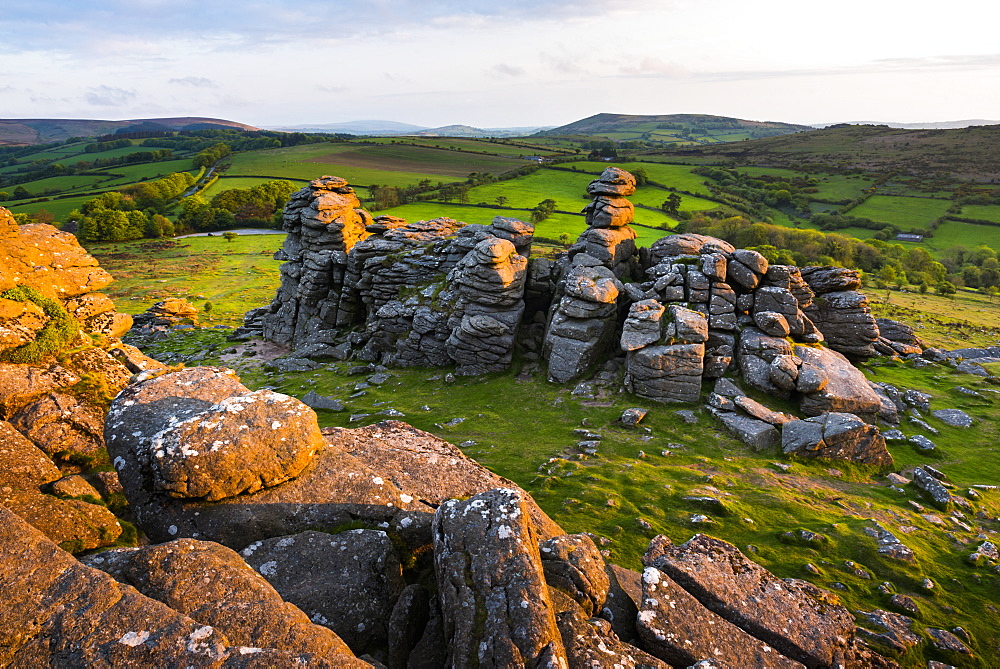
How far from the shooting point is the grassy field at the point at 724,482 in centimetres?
1608

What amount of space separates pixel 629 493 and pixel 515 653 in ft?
43.2

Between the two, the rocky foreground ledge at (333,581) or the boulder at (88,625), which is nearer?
the boulder at (88,625)

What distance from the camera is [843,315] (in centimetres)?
3634

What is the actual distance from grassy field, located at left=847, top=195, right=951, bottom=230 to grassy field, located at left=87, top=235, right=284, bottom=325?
154883 millimetres

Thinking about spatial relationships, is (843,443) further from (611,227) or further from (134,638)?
(134,638)

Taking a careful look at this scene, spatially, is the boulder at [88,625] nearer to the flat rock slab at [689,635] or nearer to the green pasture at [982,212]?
the flat rock slab at [689,635]

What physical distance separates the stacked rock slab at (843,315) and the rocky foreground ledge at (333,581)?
1177 inches

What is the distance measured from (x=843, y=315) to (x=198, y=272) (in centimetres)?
10090

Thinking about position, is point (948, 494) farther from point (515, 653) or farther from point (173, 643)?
point (173, 643)

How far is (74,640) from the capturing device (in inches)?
266

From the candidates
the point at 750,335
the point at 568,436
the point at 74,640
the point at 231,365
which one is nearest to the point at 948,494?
the point at 750,335

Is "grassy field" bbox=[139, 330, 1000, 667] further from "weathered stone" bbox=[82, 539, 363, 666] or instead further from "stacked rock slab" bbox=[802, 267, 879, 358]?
"weathered stone" bbox=[82, 539, 363, 666]

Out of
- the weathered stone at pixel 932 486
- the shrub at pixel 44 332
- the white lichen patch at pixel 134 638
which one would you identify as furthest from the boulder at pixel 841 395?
the shrub at pixel 44 332

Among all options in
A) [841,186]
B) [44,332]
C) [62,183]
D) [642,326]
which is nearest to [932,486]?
[642,326]
